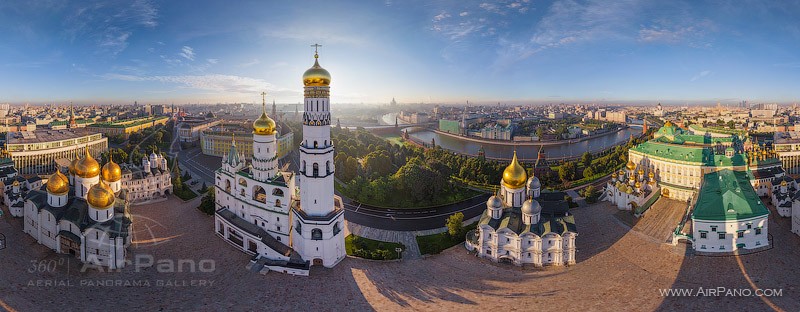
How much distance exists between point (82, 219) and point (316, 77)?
828 cm

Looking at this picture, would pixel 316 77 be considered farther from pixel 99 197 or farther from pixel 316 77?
pixel 99 197

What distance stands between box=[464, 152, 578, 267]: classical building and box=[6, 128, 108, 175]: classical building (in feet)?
83.1

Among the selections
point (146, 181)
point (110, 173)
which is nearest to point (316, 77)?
point (110, 173)

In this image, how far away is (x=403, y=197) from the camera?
19141mm

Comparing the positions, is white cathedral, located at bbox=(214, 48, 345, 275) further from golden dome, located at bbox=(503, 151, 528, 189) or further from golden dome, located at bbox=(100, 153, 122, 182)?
golden dome, located at bbox=(503, 151, 528, 189)

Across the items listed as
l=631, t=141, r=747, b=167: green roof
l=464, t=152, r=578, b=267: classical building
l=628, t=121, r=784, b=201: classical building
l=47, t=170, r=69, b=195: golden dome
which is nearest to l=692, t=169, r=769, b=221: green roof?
l=464, t=152, r=578, b=267: classical building

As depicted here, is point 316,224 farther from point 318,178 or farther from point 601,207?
point 601,207

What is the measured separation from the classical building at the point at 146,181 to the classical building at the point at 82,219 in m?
4.43

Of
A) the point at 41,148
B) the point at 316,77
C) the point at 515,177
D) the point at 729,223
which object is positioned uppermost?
the point at 316,77

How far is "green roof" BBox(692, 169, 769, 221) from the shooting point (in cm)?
1316

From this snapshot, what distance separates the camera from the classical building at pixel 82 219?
11.8 metres

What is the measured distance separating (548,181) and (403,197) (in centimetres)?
965

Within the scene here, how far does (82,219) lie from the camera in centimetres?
1243

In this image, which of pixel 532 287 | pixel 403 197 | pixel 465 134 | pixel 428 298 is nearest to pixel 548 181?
pixel 403 197
